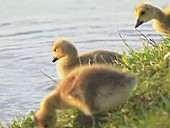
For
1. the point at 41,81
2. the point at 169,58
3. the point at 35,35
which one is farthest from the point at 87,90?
the point at 35,35

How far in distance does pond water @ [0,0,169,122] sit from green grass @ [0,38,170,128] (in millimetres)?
2059

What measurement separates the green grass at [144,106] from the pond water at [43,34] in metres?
2.06

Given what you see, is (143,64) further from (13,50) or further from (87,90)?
(13,50)

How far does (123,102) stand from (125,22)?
20.7 feet

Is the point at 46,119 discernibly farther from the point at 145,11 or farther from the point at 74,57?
the point at 145,11

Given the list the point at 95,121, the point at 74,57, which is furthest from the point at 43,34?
the point at 95,121

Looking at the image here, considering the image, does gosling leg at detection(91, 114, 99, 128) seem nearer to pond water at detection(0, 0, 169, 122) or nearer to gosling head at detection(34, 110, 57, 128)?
gosling head at detection(34, 110, 57, 128)

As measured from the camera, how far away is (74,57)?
23.7ft

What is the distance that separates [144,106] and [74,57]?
6.94 ft

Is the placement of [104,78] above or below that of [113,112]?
above

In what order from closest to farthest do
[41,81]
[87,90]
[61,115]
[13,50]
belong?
[87,90]
[61,115]
[41,81]
[13,50]

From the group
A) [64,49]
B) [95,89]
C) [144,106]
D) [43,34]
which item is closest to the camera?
[95,89]

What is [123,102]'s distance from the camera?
5.02 metres

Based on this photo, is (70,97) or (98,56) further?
(98,56)
